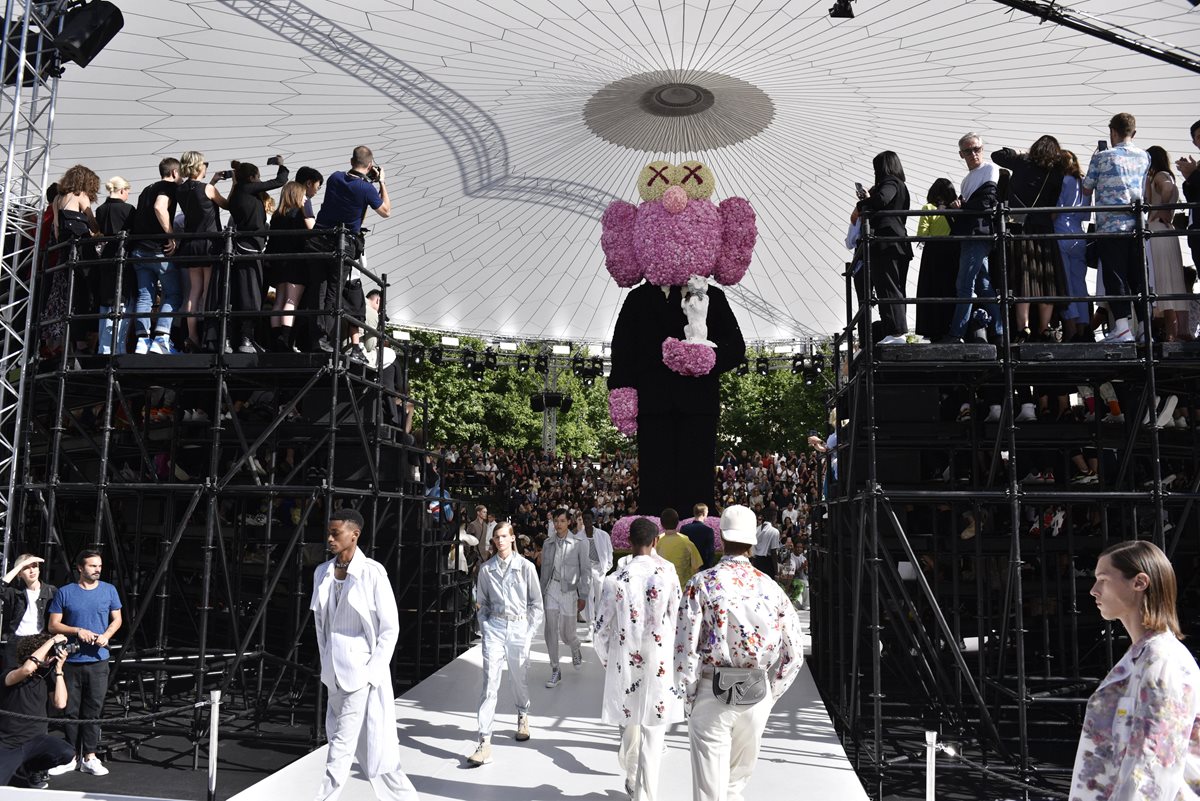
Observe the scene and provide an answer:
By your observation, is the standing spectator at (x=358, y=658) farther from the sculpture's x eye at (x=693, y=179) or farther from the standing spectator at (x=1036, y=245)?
the sculpture's x eye at (x=693, y=179)

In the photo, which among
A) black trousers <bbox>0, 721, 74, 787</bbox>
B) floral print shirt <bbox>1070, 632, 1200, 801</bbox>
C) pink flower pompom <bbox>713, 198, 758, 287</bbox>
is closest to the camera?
floral print shirt <bbox>1070, 632, 1200, 801</bbox>

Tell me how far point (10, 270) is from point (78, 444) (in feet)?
7.28

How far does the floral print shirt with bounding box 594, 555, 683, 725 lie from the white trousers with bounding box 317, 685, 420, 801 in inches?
54.8

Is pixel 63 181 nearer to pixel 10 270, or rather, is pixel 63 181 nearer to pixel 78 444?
pixel 10 270

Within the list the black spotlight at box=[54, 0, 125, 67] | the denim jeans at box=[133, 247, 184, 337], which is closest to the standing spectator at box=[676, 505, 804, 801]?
Answer: the denim jeans at box=[133, 247, 184, 337]

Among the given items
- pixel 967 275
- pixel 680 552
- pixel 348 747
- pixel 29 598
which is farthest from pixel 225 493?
pixel 967 275

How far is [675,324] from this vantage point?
36.2 feet

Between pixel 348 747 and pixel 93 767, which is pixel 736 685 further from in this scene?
pixel 93 767

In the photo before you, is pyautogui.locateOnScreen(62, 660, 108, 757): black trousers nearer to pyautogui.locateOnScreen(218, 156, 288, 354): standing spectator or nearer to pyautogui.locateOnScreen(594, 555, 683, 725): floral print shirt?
pyautogui.locateOnScreen(218, 156, 288, 354): standing spectator

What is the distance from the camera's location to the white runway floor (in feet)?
21.3

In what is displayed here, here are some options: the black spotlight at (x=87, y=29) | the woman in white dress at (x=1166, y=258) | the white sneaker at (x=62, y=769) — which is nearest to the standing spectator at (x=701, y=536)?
the woman in white dress at (x=1166, y=258)

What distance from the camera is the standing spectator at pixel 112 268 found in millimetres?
8789

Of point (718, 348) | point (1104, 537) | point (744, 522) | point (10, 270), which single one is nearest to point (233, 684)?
point (10, 270)

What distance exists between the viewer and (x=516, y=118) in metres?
13.1
